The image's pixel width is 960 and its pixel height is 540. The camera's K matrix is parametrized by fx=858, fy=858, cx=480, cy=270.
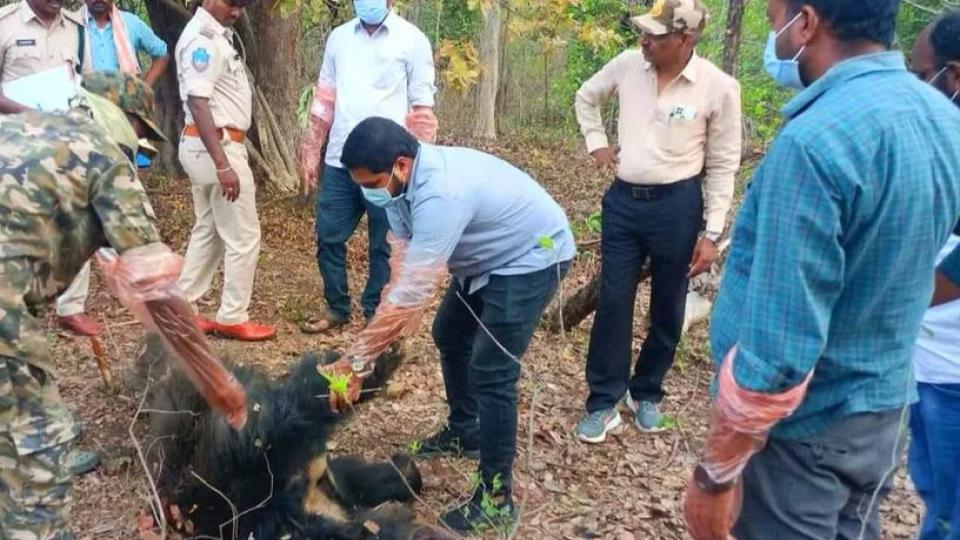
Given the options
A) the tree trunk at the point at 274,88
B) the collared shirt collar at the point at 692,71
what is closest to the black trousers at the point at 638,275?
the collared shirt collar at the point at 692,71

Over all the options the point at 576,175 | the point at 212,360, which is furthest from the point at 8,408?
the point at 576,175

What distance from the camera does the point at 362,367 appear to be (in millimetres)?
3590

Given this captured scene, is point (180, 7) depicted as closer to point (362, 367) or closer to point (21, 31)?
point (21, 31)

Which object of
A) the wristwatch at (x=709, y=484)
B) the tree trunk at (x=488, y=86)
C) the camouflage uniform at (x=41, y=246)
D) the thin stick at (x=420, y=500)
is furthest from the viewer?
the tree trunk at (x=488, y=86)

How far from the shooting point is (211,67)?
5.31 meters

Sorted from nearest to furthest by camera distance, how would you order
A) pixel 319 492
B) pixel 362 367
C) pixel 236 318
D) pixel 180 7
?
pixel 362 367
pixel 319 492
pixel 236 318
pixel 180 7

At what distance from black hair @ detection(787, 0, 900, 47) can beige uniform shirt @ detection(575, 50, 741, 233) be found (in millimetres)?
2271

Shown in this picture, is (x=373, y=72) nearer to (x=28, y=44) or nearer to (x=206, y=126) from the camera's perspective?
(x=206, y=126)

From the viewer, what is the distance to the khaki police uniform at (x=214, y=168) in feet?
17.4

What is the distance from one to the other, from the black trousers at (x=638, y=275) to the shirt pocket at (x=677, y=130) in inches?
7.0

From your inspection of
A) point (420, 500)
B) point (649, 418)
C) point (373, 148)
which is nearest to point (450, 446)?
point (420, 500)

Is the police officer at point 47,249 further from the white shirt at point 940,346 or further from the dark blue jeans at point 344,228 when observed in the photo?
the dark blue jeans at point 344,228

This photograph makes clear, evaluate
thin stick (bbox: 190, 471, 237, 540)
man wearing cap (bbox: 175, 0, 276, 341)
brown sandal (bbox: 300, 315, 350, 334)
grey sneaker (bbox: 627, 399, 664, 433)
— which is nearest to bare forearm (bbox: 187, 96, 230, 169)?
man wearing cap (bbox: 175, 0, 276, 341)

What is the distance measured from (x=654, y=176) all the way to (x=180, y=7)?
Result: 18.2ft
